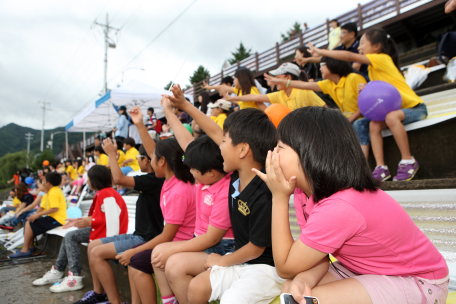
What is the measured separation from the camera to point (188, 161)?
208cm

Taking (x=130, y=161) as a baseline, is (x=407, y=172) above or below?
below

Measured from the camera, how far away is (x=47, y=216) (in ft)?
17.1

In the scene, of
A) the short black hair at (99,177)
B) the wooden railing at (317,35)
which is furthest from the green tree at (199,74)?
the short black hair at (99,177)

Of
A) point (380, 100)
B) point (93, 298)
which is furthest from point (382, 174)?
point (93, 298)

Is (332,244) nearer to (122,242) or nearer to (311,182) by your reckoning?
(311,182)

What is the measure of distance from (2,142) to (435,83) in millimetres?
117588

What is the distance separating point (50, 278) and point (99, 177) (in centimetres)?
138

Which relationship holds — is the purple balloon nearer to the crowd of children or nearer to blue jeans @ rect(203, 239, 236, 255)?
the crowd of children

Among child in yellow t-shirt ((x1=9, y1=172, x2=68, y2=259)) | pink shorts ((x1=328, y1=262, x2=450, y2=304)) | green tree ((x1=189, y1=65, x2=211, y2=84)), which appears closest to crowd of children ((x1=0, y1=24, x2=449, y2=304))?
pink shorts ((x1=328, y1=262, x2=450, y2=304))

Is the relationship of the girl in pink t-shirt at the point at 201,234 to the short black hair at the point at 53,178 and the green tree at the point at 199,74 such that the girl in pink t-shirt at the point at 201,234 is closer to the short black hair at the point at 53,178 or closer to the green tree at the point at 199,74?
the short black hair at the point at 53,178

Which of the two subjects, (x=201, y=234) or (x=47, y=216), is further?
(x=47, y=216)

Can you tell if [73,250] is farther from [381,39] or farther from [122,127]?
[122,127]

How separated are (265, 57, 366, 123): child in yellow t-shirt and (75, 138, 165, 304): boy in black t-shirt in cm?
173

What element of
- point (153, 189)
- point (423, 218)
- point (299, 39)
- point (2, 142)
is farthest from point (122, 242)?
point (2, 142)
